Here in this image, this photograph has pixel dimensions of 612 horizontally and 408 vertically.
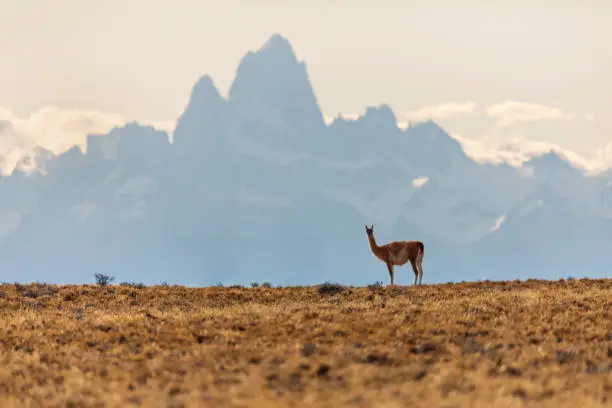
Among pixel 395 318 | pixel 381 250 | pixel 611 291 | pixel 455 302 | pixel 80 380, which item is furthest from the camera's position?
pixel 381 250

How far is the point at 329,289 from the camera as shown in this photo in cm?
3666

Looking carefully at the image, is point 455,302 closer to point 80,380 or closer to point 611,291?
point 611,291

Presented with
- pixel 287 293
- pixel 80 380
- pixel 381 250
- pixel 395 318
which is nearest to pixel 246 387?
pixel 80 380

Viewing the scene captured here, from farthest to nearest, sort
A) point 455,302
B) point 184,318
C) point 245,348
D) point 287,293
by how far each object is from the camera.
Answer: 1. point 287,293
2. point 455,302
3. point 184,318
4. point 245,348

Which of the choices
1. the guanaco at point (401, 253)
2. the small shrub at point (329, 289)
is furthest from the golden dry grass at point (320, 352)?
the guanaco at point (401, 253)

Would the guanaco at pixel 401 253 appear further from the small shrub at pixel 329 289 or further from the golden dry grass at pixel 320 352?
the golden dry grass at pixel 320 352

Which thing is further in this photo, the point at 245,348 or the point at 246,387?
the point at 245,348

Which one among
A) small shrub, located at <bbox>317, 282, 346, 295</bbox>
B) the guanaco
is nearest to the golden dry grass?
small shrub, located at <bbox>317, 282, 346, 295</bbox>

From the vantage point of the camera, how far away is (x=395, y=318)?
25.7 meters

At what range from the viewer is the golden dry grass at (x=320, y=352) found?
16.9 m

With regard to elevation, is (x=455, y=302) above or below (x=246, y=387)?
above

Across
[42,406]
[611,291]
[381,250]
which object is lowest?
[42,406]

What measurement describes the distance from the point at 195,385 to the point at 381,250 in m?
23.7

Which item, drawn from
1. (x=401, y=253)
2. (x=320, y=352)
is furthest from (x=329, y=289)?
(x=320, y=352)
